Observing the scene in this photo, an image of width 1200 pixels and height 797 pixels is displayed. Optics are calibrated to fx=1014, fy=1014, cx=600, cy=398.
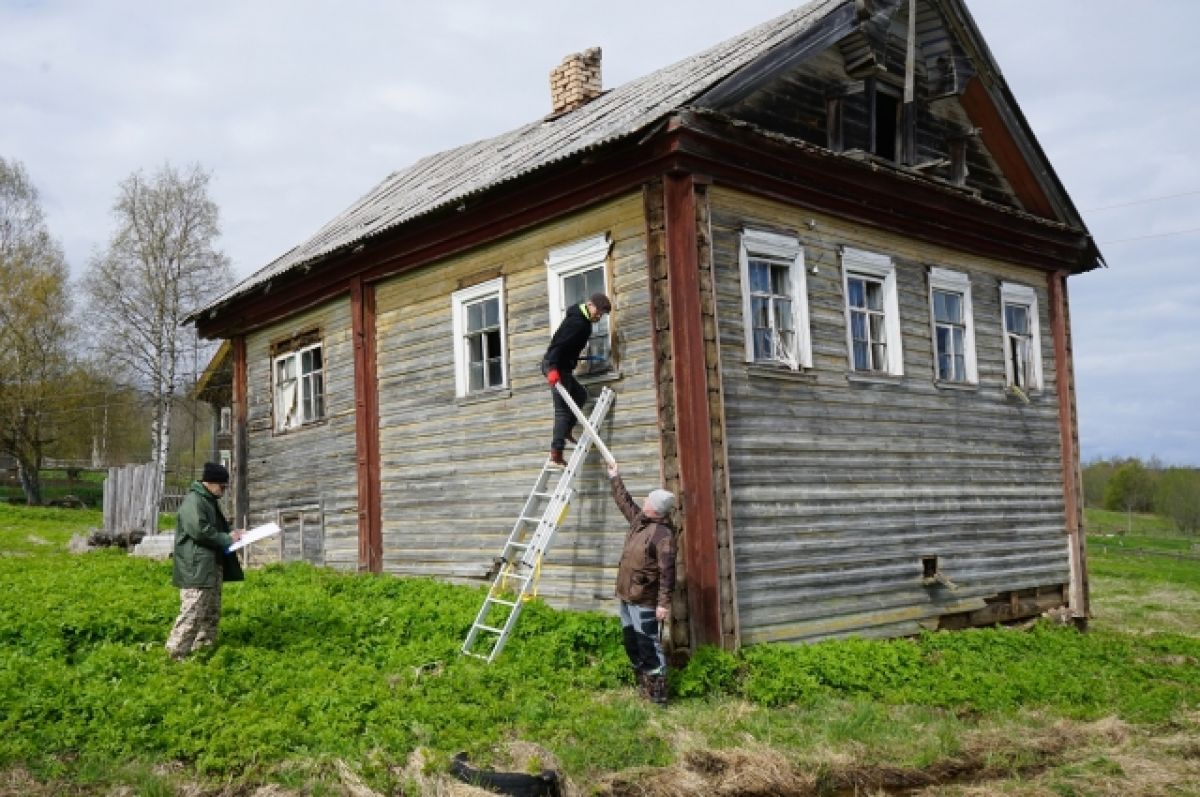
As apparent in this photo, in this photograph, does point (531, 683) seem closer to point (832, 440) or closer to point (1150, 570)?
point (832, 440)

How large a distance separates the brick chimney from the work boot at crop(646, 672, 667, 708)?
9263 mm

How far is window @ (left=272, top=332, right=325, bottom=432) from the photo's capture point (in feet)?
50.0

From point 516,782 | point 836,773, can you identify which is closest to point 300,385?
point 516,782

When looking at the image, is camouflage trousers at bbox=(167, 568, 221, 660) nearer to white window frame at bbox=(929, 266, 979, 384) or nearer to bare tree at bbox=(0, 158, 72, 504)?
white window frame at bbox=(929, 266, 979, 384)

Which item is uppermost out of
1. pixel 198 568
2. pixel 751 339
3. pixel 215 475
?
pixel 751 339

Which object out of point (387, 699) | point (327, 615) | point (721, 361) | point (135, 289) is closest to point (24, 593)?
point (327, 615)

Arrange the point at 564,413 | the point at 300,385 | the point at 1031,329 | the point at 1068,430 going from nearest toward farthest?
the point at 564,413 < the point at 1031,329 < the point at 1068,430 < the point at 300,385

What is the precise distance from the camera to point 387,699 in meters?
7.76

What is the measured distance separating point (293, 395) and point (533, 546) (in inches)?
309

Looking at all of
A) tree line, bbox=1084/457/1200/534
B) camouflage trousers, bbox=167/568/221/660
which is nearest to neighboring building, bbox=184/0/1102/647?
camouflage trousers, bbox=167/568/221/660

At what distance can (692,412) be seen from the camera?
31.1 ft

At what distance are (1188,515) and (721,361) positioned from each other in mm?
45125

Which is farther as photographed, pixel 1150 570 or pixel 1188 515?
pixel 1188 515

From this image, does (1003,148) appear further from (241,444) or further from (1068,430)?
(241,444)
